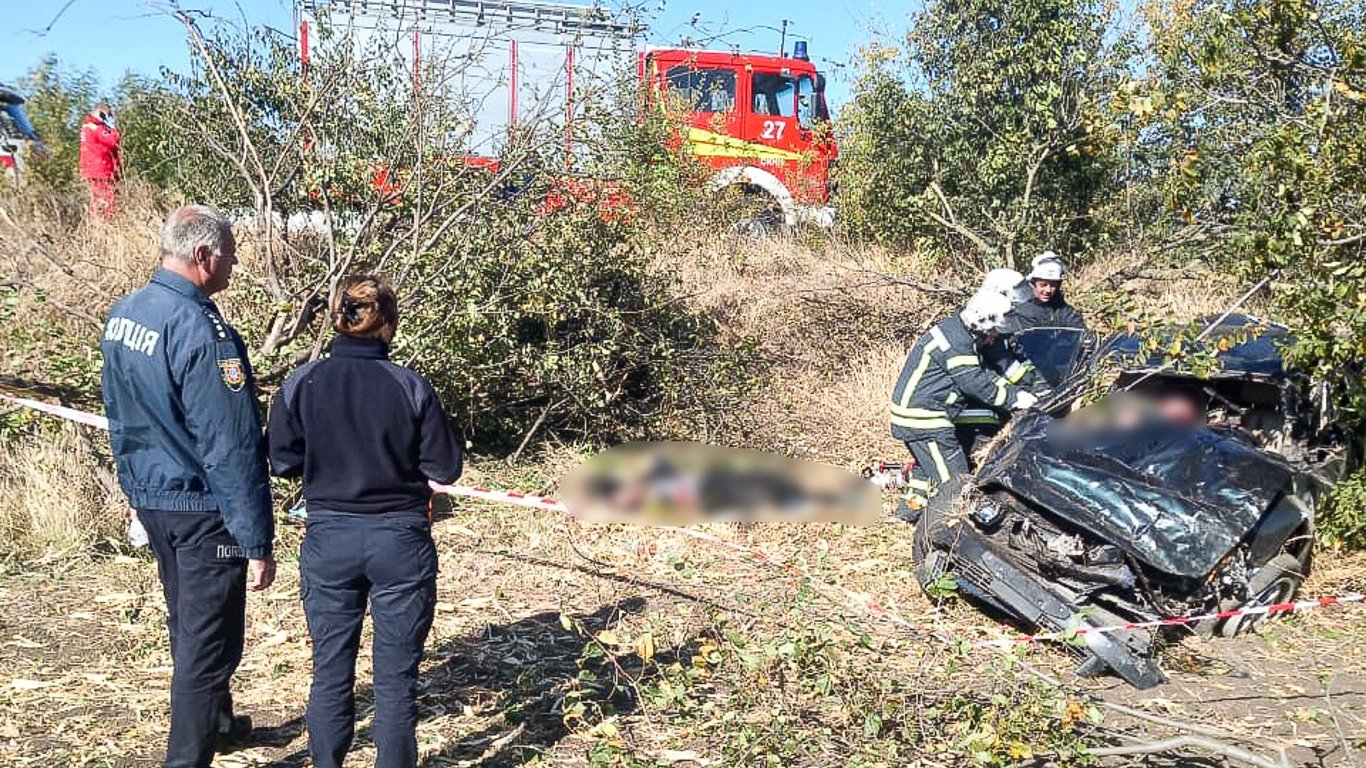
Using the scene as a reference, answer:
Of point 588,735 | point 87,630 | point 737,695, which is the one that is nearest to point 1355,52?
point 737,695

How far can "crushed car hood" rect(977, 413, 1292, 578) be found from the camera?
Answer: 471 cm

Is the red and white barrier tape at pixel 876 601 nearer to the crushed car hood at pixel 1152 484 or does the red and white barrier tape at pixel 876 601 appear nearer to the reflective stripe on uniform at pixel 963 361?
the crushed car hood at pixel 1152 484

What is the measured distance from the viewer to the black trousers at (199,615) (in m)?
3.44

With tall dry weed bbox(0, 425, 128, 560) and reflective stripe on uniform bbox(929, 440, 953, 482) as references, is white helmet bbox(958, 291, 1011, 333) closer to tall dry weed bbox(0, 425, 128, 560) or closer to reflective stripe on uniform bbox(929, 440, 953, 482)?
reflective stripe on uniform bbox(929, 440, 953, 482)

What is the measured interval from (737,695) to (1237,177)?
5.81 meters

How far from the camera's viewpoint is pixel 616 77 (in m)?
7.26

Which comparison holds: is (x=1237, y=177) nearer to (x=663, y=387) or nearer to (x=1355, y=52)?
(x=1355, y=52)

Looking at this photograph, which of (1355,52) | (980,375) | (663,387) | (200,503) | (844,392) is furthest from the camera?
(844,392)

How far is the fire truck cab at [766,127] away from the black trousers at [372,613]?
32.9 ft

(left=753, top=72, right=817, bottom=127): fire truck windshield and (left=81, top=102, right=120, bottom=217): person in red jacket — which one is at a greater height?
(left=753, top=72, right=817, bottom=127): fire truck windshield

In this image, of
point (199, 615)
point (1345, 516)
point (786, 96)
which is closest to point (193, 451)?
point (199, 615)

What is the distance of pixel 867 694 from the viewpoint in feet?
13.0

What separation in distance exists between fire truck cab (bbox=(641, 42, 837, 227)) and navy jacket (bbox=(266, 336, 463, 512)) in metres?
9.90

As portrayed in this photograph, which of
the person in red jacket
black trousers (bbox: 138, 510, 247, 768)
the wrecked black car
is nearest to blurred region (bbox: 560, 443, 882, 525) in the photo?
the wrecked black car
